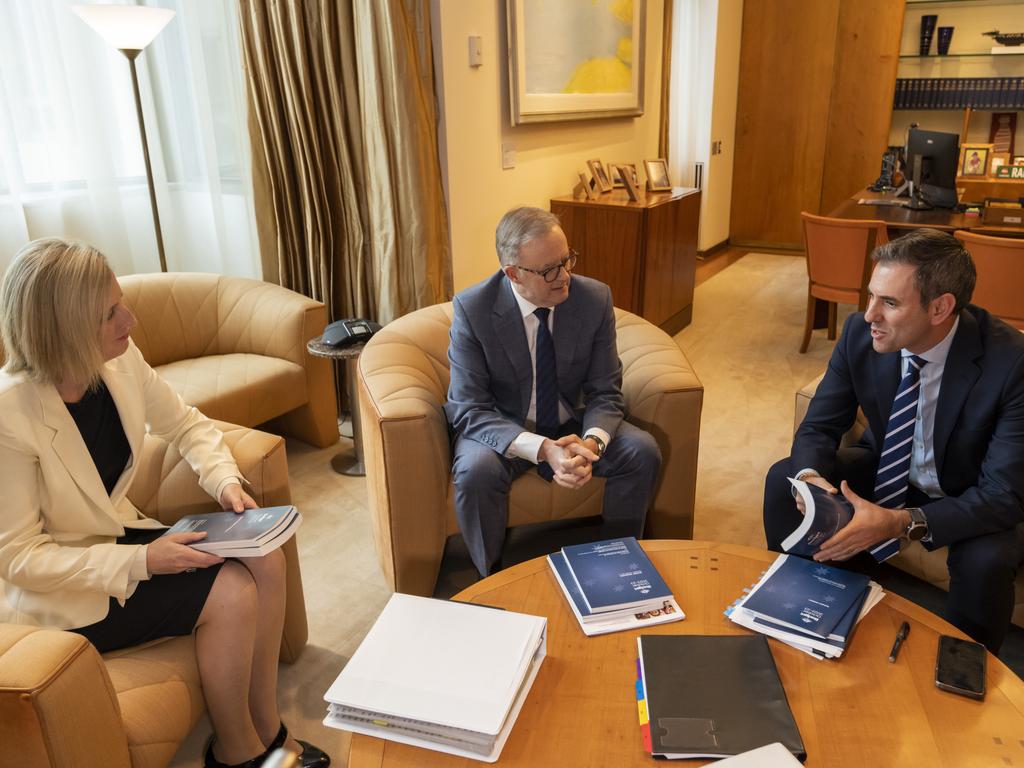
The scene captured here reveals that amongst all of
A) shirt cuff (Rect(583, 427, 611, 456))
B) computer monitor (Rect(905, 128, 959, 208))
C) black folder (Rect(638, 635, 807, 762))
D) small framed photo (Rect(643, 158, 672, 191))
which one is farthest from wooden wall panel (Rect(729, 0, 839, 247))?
black folder (Rect(638, 635, 807, 762))

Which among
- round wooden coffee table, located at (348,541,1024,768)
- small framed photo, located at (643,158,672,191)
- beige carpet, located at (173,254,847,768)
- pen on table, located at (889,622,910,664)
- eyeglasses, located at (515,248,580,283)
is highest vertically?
small framed photo, located at (643,158,672,191)

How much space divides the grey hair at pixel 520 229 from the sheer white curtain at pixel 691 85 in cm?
489

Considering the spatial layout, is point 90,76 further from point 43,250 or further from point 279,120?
point 43,250

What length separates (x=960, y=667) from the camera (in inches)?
53.2

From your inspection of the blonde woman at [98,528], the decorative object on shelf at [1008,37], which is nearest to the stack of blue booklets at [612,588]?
the blonde woman at [98,528]

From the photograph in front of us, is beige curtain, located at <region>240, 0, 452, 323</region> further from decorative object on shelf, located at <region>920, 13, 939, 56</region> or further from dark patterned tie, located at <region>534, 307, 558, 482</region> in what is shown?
decorative object on shelf, located at <region>920, 13, 939, 56</region>

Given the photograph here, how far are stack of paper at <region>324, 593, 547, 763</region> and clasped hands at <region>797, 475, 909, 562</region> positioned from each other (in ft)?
2.27

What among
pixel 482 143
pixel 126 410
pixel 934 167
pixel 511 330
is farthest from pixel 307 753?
pixel 934 167

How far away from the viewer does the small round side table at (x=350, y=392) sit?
9.56 feet

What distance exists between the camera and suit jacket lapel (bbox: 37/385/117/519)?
151cm

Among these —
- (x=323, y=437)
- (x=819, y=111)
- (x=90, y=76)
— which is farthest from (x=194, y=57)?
(x=819, y=111)

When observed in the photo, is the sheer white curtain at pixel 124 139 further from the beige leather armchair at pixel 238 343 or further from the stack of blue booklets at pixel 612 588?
the stack of blue booklets at pixel 612 588

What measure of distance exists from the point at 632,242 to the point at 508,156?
833 millimetres

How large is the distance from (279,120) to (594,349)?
180 centimetres
